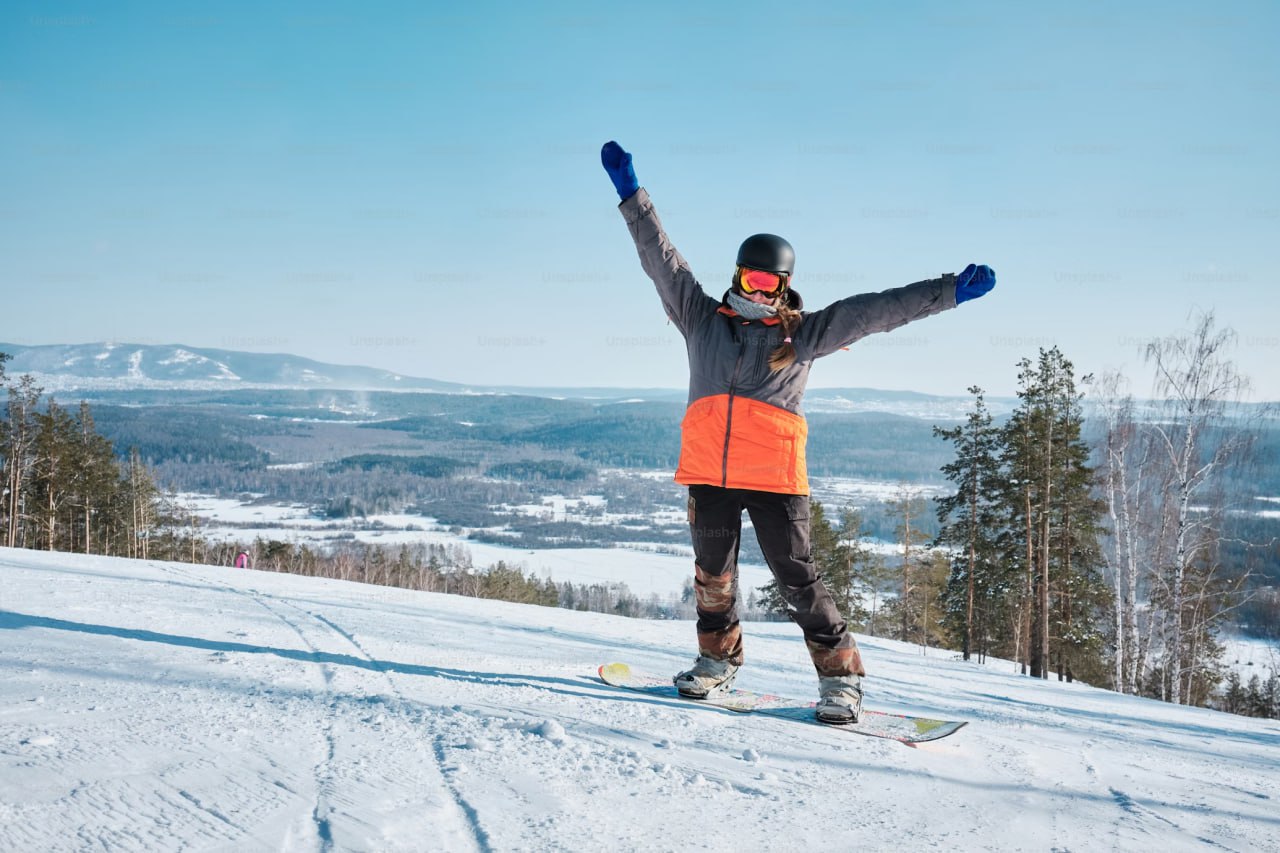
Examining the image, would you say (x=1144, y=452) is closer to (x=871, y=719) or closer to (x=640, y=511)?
(x=871, y=719)

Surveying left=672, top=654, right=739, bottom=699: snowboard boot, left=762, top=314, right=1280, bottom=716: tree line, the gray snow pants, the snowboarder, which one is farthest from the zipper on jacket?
left=762, top=314, right=1280, bottom=716: tree line

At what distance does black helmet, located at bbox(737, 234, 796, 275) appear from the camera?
3232mm

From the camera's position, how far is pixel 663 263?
11.6 feet

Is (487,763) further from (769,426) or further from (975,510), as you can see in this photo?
(975,510)

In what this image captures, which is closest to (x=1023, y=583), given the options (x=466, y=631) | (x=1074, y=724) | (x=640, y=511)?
(x=1074, y=724)

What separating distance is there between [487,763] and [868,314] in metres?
2.38

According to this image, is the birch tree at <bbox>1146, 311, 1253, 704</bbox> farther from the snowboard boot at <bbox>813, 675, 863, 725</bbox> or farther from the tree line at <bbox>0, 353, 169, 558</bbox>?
the tree line at <bbox>0, 353, 169, 558</bbox>

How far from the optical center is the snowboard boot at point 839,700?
9.91ft

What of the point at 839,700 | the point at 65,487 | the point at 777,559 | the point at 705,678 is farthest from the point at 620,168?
the point at 65,487

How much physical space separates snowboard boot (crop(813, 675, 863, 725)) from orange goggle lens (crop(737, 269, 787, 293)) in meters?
1.82

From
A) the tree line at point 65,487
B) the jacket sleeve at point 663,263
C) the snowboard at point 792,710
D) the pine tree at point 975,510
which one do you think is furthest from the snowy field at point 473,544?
the jacket sleeve at point 663,263

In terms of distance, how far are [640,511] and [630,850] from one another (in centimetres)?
15421

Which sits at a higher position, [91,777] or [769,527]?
[769,527]

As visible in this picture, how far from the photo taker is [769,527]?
3.17 meters
